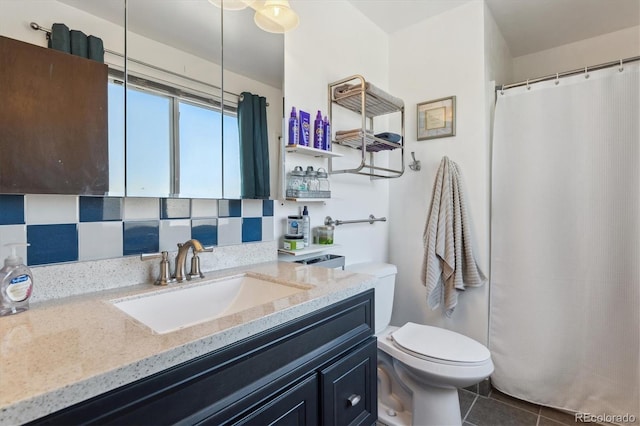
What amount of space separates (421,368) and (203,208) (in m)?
1.12

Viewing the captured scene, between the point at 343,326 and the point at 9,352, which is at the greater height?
the point at 9,352

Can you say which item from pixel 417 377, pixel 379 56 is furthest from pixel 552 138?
pixel 417 377

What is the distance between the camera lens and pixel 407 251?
6.98ft

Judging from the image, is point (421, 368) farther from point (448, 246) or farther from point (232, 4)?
point (232, 4)

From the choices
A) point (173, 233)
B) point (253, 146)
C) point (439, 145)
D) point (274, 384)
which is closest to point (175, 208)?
point (173, 233)

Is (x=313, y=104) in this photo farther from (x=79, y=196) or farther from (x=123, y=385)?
(x=123, y=385)

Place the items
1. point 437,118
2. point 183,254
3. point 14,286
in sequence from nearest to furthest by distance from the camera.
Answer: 1. point 14,286
2. point 183,254
3. point 437,118

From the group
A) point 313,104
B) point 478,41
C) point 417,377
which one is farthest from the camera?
point 478,41

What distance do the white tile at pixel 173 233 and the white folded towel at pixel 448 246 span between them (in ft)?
4.38

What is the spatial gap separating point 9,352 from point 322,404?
0.69 metres

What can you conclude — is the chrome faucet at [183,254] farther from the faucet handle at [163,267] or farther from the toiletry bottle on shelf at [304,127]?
the toiletry bottle on shelf at [304,127]

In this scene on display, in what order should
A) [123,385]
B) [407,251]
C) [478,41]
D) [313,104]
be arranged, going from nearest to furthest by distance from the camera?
[123,385]
[313,104]
[478,41]
[407,251]

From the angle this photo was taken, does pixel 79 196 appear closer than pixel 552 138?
Yes

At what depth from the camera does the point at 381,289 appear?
171 centimetres
